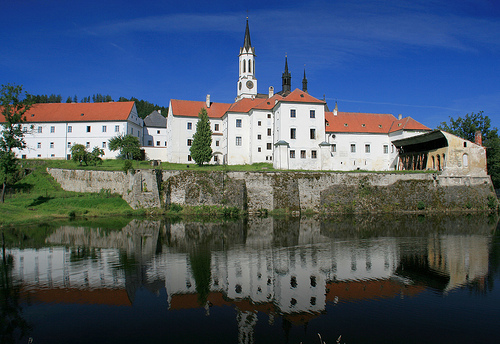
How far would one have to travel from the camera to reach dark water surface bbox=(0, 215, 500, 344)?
10.3m

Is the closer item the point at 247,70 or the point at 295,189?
the point at 295,189

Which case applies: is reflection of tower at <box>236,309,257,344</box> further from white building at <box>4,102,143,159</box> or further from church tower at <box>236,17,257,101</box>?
church tower at <box>236,17,257,101</box>

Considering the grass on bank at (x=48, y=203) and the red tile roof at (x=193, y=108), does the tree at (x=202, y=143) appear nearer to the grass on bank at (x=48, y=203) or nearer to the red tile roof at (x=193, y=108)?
the red tile roof at (x=193, y=108)

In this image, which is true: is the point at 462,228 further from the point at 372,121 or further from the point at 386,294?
the point at 372,121

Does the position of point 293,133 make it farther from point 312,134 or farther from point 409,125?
point 409,125

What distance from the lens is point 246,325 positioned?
10.8 m

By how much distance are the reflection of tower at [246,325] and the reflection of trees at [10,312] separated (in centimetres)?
588

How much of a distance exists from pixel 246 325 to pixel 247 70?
2067 inches

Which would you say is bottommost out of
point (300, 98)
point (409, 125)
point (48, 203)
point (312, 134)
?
point (48, 203)

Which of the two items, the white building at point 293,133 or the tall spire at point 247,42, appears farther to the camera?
the tall spire at point 247,42

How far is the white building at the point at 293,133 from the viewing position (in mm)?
42344

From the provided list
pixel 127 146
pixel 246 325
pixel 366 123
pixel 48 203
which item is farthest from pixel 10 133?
pixel 366 123

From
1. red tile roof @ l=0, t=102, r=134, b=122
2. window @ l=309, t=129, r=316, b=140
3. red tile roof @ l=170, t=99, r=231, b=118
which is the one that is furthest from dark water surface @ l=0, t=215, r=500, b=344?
red tile roof @ l=0, t=102, r=134, b=122

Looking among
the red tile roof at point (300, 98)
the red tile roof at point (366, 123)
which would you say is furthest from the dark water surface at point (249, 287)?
the red tile roof at point (366, 123)
